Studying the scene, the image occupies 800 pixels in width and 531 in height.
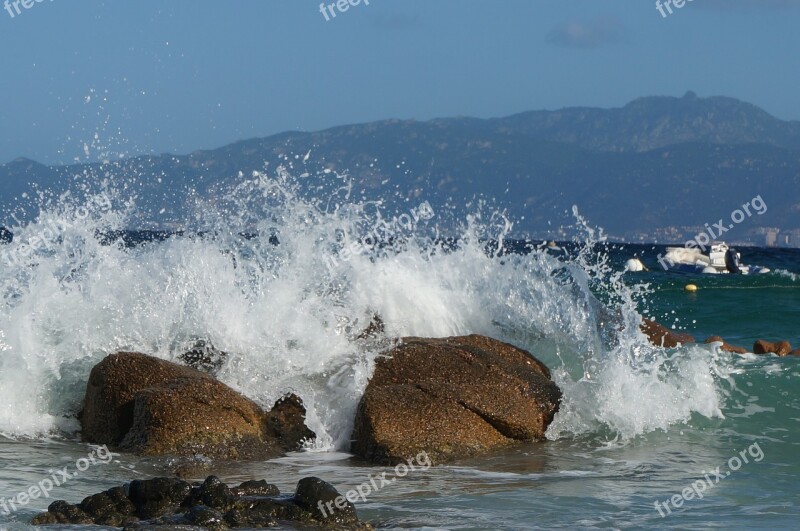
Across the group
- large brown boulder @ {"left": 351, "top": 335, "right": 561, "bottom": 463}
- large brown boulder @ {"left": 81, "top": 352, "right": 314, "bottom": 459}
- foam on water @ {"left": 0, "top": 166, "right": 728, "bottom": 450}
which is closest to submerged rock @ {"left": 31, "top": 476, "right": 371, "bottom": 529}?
large brown boulder @ {"left": 81, "top": 352, "right": 314, "bottom": 459}

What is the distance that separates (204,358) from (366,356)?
133cm

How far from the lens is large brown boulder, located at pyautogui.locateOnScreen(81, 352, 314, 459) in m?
7.18

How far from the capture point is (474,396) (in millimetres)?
7789

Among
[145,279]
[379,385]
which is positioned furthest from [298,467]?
[145,279]

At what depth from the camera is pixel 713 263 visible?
3878 centimetres

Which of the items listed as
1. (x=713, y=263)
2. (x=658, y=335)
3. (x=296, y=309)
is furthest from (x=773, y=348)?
(x=713, y=263)

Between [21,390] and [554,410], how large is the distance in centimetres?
412

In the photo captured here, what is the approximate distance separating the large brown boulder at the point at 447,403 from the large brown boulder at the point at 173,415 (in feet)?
2.19

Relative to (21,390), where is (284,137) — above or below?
above

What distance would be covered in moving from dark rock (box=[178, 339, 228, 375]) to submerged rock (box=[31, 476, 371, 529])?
3.14m

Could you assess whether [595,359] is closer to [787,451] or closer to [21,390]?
[787,451]

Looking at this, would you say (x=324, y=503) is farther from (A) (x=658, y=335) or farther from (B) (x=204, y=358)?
(A) (x=658, y=335)

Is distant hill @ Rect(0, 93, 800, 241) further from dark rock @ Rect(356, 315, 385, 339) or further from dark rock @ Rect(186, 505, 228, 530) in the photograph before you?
dark rock @ Rect(186, 505, 228, 530)

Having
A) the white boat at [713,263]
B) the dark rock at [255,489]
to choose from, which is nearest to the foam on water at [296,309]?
the dark rock at [255,489]
